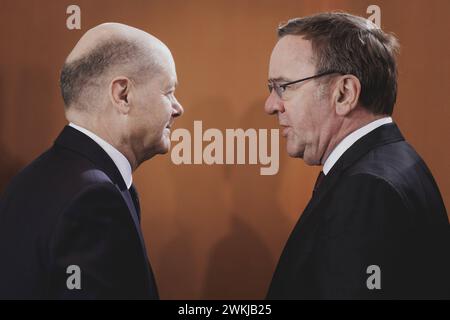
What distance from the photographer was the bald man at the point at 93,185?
128 centimetres

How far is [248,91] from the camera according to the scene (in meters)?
2.33

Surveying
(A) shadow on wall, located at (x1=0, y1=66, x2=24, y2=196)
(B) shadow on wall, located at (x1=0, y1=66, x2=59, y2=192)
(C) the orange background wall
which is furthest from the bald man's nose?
(A) shadow on wall, located at (x1=0, y1=66, x2=24, y2=196)

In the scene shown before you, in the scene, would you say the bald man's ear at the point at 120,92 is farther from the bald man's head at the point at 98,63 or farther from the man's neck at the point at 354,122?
the man's neck at the point at 354,122

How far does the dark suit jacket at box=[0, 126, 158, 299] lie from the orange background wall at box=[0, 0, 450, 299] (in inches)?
37.0

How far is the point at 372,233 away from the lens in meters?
1.32

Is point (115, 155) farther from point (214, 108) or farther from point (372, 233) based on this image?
point (214, 108)

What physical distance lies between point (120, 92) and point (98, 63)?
0.28ft

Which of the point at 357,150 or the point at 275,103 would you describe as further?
the point at 275,103

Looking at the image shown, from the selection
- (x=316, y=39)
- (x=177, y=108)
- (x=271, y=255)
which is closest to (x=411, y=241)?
(x=316, y=39)

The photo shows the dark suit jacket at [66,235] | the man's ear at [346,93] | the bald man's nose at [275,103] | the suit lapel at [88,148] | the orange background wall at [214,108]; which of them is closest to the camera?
the dark suit jacket at [66,235]

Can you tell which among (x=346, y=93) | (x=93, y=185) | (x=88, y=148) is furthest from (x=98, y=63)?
(x=346, y=93)

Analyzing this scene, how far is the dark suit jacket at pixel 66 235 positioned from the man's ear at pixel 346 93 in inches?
22.9

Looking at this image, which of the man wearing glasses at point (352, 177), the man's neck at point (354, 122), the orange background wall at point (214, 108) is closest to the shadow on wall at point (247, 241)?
the orange background wall at point (214, 108)

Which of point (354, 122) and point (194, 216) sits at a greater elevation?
point (354, 122)
